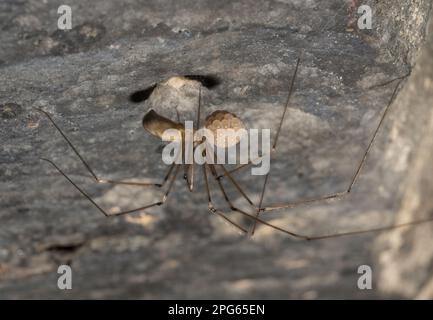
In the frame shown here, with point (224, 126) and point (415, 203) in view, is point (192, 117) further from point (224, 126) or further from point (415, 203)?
point (415, 203)

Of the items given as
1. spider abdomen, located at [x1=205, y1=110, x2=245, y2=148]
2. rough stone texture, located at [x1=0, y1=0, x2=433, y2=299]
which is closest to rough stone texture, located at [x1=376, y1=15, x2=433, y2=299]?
rough stone texture, located at [x1=0, y1=0, x2=433, y2=299]

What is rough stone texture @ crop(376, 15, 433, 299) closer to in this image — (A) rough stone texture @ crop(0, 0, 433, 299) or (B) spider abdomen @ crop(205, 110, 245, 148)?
(A) rough stone texture @ crop(0, 0, 433, 299)

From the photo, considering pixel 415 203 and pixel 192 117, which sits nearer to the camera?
pixel 192 117

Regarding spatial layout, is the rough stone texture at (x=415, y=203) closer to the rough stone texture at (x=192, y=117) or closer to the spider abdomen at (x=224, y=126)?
the rough stone texture at (x=192, y=117)

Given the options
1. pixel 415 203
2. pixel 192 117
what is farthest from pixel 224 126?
pixel 415 203

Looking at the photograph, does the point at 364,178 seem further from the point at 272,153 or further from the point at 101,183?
Answer: the point at 101,183

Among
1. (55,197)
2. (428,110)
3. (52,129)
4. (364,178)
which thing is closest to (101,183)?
(55,197)

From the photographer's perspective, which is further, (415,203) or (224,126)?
(415,203)

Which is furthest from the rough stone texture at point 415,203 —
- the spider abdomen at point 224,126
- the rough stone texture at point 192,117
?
the spider abdomen at point 224,126
